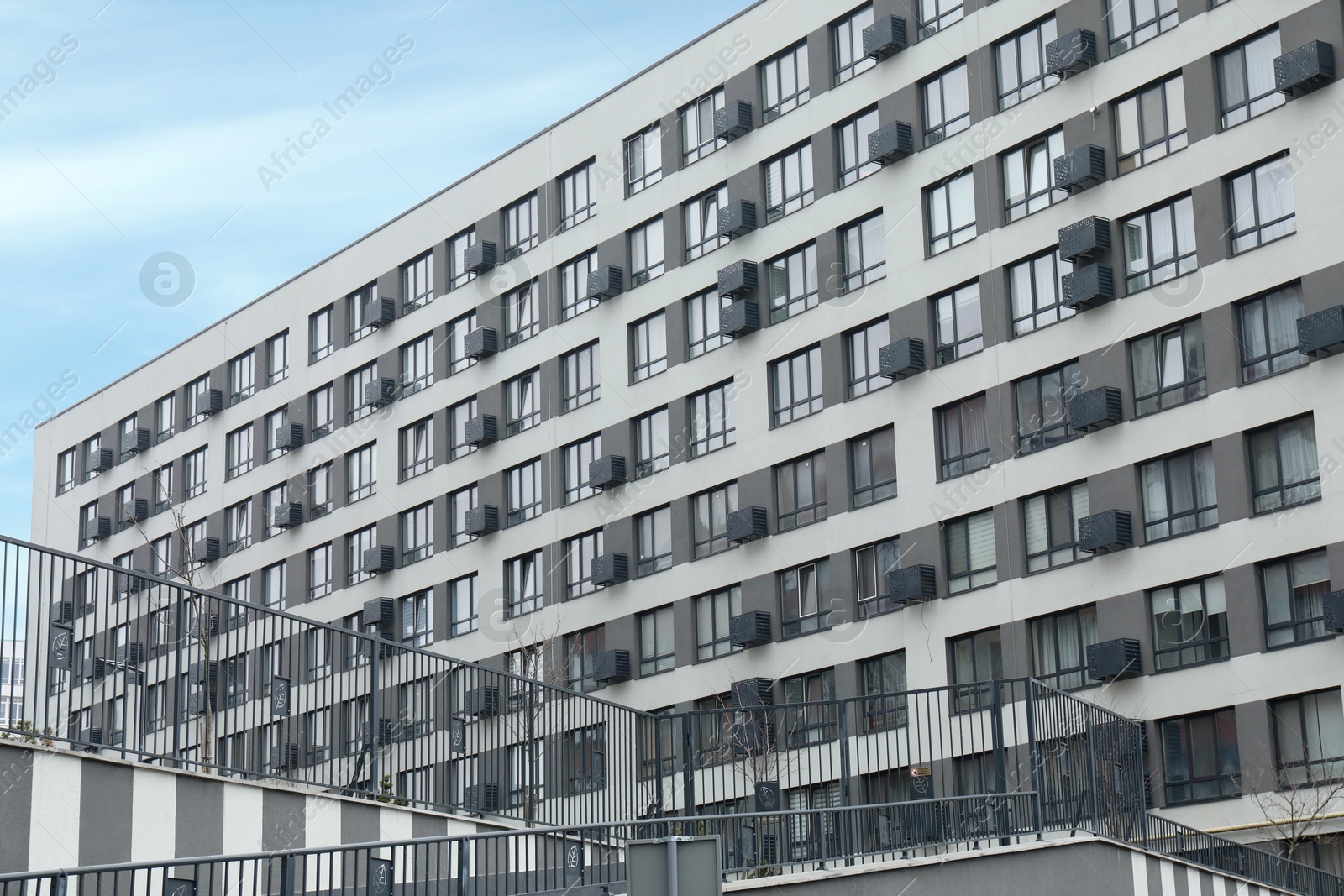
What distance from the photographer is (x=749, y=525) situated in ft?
169

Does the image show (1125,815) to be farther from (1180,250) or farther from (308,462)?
(308,462)

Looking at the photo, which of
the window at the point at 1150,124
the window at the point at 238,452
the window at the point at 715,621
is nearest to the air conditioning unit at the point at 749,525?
the window at the point at 715,621

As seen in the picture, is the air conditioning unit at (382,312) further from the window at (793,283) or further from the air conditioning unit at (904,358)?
the air conditioning unit at (904,358)

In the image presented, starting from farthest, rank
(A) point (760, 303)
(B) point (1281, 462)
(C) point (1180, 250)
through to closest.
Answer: (A) point (760, 303)
(C) point (1180, 250)
(B) point (1281, 462)

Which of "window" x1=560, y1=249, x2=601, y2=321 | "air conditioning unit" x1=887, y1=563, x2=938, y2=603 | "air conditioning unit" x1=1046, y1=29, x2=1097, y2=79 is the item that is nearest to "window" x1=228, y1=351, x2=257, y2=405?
"window" x1=560, y1=249, x2=601, y2=321

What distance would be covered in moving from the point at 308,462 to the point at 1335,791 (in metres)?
46.5

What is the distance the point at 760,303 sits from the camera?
174 feet

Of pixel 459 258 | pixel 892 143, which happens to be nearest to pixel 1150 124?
pixel 892 143

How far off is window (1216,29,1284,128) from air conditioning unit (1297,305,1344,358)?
533 centimetres

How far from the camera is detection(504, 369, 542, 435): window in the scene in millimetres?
61750

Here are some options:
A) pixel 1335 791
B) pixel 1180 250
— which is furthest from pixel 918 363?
pixel 1335 791

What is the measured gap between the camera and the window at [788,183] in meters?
52.7

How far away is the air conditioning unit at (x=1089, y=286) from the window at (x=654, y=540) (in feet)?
54.0

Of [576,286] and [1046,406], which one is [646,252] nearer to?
[576,286]
